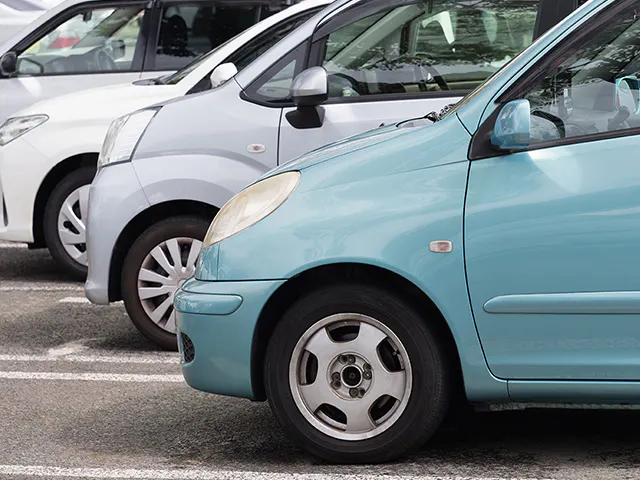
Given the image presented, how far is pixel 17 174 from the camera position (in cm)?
912

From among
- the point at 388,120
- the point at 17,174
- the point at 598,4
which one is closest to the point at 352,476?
the point at 598,4

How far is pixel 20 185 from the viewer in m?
9.11

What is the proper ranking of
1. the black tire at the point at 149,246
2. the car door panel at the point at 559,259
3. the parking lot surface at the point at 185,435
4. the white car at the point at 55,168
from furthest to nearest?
the white car at the point at 55,168 → the black tire at the point at 149,246 → the parking lot surface at the point at 185,435 → the car door panel at the point at 559,259

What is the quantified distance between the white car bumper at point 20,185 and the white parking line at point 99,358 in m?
2.30

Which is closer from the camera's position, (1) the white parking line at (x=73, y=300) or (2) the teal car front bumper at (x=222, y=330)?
(2) the teal car front bumper at (x=222, y=330)

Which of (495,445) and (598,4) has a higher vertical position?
(598,4)

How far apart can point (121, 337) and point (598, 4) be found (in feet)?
12.2

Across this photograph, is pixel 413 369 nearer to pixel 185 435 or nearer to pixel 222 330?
pixel 222 330

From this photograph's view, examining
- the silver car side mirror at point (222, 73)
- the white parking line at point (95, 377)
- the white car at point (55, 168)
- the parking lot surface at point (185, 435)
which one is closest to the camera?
the parking lot surface at point (185, 435)

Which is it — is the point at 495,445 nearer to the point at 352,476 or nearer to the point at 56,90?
the point at 352,476

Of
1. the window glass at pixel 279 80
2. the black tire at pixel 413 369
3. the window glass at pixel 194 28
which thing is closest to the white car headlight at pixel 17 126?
the window glass at pixel 194 28

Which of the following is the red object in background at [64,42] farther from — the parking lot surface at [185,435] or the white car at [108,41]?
the parking lot surface at [185,435]

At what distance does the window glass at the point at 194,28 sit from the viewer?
10234 mm

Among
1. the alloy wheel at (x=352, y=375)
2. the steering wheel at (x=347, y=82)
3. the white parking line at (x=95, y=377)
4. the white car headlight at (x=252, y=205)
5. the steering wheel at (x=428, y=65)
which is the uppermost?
the steering wheel at (x=428, y=65)
